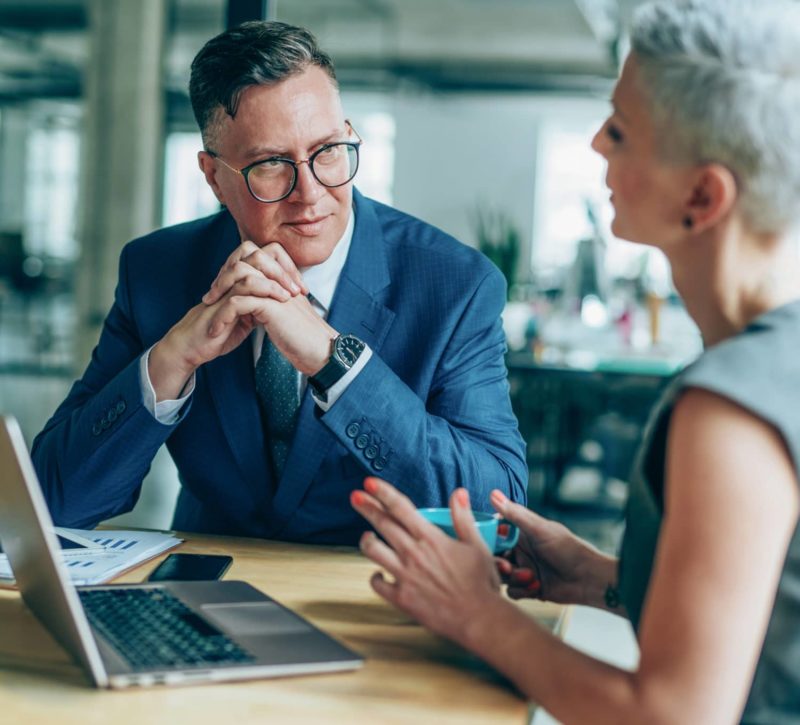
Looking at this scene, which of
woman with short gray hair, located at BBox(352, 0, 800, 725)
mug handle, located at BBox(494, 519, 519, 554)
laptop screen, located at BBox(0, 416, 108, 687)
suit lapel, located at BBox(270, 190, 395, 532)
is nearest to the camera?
woman with short gray hair, located at BBox(352, 0, 800, 725)

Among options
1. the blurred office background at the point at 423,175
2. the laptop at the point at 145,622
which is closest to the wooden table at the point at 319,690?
the laptop at the point at 145,622

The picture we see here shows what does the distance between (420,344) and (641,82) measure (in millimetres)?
804

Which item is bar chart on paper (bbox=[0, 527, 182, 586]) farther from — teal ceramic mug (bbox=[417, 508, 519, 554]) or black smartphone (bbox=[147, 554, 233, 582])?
teal ceramic mug (bbox=[417, 508, 519, 554])

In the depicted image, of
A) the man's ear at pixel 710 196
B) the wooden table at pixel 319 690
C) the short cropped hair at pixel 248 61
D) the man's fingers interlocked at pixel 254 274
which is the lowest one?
the wooden table at pixel 319 690

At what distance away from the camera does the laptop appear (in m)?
0.92

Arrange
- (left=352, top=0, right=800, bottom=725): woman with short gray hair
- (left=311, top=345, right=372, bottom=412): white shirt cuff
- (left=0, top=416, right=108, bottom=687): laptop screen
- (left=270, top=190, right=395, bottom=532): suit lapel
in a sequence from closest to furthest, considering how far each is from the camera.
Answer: (left=352, top=0, right=800, bottom=725): woman with short gray hair < (left=0, top=416, right=108, bottom=687): laptop screen < (left=311, top=345, right=372, bottom=412): white shirt cuff < (left=270, top=190, right=395, bottom=532): suit lapel

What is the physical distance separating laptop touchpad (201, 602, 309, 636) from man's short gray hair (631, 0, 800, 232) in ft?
1.95

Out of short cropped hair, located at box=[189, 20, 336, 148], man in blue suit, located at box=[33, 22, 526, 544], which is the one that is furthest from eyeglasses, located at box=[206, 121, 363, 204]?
short cropped hair, located at box=[189, 20, 336, 148]

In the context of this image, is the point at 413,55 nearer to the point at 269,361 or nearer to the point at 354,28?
the point at 354,28

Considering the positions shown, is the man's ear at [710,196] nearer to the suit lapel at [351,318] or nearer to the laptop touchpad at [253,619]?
the laptop touchpad at [253,619]

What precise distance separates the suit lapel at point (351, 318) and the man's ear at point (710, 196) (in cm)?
74

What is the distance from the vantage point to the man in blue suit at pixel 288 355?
152 centimetres

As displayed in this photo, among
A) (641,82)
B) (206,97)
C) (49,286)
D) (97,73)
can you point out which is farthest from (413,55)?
(641,82)

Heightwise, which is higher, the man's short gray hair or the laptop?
the man's short gray hair
